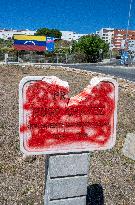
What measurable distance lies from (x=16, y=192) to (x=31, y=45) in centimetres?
6486

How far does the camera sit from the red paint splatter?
9.74 feet

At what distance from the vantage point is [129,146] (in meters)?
8.86

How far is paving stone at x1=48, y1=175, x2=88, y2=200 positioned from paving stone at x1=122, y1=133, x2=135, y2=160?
5253 mm

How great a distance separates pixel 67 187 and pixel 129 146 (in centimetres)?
599

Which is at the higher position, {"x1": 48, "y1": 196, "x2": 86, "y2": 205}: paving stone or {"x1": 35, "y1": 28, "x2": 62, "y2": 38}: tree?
{"x1": 35, "y1": 28, "x2": 62, "y2": 38}: tree

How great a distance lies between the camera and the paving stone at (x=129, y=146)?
27.5 ft

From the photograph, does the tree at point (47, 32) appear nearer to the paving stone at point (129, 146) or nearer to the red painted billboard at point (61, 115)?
the paving stone at point (129, 146)

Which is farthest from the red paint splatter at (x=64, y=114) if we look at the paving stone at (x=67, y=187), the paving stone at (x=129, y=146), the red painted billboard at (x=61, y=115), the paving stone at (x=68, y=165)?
the paving stone at (x=129, y=146)

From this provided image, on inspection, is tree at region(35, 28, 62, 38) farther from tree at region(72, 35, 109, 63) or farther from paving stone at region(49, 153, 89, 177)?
paving stone at region(49, 153, 89, 177)

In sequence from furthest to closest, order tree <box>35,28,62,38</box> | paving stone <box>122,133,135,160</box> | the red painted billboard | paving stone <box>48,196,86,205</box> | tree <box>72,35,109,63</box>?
1. tree <box>35,28,62,38</box>
2. tree <box>72,35,109,63</box>
3. paving stone <box>122,133,135,160</box>
4. paving stone <box>48,196,86,205</box>
5. the red painted billboard

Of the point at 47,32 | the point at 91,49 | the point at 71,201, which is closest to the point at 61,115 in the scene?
the point at 71,201

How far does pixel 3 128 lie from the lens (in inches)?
362

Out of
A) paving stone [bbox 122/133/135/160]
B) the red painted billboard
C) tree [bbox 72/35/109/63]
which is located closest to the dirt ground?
paving stone [bbox 122/133/135/160]

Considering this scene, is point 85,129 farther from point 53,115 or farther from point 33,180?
point 33,180
